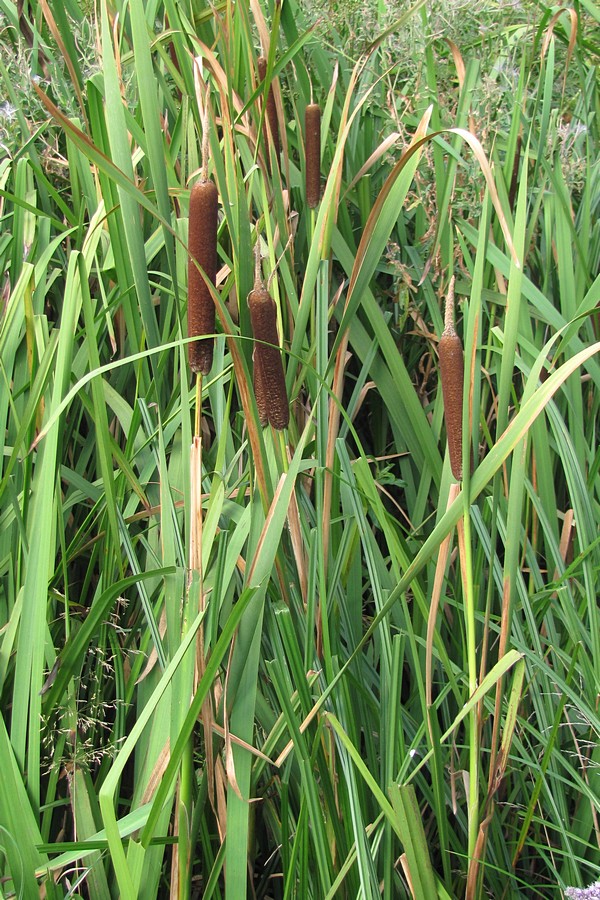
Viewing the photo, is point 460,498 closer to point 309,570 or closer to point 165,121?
point 309,570

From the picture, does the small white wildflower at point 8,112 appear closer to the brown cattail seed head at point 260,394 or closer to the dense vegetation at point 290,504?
the dense vegetation at point 290,504

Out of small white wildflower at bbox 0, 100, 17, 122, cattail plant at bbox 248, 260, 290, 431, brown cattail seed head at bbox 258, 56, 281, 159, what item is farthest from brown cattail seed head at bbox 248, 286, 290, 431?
small white wildflower at bbox 0, 100, 17, 122

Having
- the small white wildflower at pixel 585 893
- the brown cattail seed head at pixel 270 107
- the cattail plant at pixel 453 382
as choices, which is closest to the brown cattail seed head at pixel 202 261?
the cattail plant at pixel 453 382

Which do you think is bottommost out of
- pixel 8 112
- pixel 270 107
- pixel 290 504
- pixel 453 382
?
pixel 290 504

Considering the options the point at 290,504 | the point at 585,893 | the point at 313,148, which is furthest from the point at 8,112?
the point at 585,893

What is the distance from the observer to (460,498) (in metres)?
0.89

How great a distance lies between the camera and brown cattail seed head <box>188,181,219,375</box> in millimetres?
873

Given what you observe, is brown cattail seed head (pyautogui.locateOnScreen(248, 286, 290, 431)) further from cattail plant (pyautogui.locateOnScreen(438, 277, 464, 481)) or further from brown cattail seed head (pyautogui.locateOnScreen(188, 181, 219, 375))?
cattail plant (pyautogui.locateOnScreen(438, 277, 464, 481))

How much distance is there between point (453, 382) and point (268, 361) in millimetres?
225

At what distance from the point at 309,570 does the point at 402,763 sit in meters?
0.30

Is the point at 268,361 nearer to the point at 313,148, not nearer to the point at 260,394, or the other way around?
the point at 260,394

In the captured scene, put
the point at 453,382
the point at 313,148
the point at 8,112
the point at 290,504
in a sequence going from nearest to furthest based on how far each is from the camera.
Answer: the point at 453,382 < the point at 290,504 < the point at 313,148 < the point at 8,112

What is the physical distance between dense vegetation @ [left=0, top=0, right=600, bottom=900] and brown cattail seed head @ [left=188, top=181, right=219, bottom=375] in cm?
2

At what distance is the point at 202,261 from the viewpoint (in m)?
0.90
